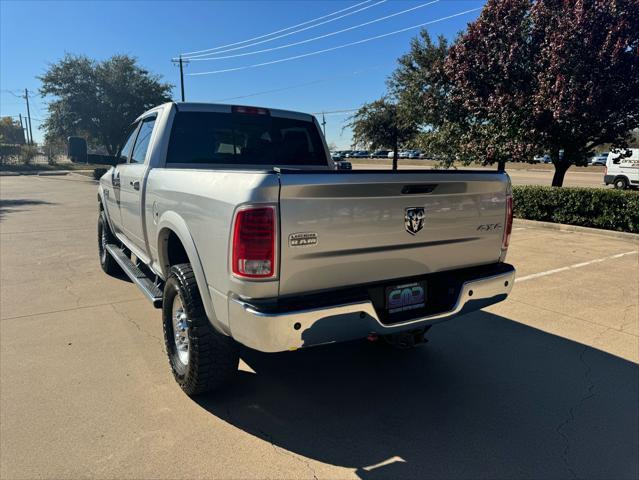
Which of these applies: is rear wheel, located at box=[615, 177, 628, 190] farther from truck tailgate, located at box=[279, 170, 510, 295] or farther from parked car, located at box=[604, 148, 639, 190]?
truck tailgate, located at box=[279, 170, 510, 295]

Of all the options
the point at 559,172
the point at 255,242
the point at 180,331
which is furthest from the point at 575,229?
the point at 255,242

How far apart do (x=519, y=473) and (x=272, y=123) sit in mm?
3604

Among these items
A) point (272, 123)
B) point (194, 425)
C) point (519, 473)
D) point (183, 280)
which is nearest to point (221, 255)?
point (183, 280)

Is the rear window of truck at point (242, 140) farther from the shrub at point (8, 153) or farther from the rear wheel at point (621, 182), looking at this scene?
the shrub at point (8, 153)

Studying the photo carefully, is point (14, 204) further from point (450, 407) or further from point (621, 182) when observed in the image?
point (621, 182)

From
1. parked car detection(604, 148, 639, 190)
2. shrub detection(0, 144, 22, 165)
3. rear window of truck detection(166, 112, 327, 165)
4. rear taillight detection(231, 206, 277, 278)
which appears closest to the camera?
rear taillight detection(231, 206, 277, 278)

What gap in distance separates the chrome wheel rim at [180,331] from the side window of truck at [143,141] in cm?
178

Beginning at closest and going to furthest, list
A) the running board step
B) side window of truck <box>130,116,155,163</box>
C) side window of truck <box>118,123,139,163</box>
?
the running board step < side window of truck <box>130,116,155,163</box> < side window of truck <box>118,123,139,163</box>

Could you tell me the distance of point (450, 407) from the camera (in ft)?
10.4

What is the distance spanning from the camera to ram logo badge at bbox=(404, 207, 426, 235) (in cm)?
282

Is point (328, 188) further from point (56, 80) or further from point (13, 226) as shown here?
point (56, 80)

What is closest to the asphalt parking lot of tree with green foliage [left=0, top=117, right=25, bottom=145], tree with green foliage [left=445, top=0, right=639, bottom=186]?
tree with green foliage [left=445, top=0, right=639, bottom=186]

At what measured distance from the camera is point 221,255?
8.32ft

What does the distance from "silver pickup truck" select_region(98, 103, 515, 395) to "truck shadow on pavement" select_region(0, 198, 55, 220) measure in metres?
11.5
